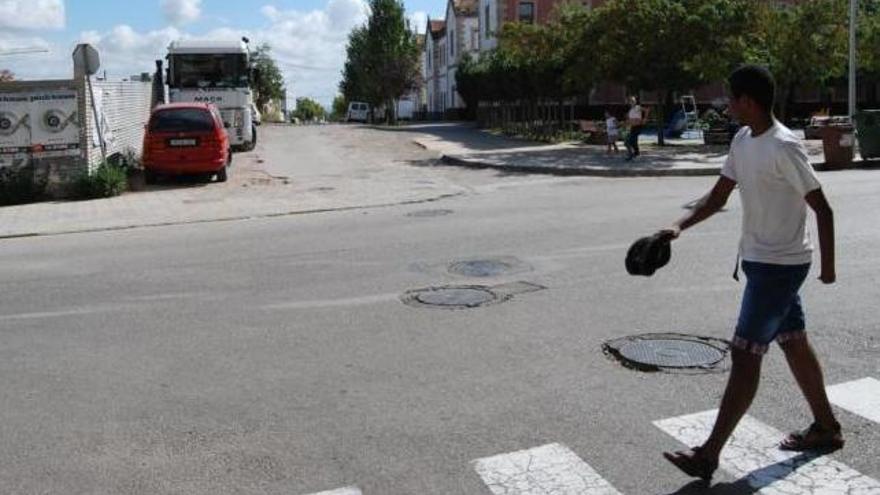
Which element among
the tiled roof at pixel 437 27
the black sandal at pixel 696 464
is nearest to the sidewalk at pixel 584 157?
the black sandal at pixel 696 464

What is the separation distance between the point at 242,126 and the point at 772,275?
1003 inches

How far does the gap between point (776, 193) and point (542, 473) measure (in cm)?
161

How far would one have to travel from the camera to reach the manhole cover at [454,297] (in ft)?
25.0

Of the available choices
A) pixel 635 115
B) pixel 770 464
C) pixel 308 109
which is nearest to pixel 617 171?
pixel 635 115

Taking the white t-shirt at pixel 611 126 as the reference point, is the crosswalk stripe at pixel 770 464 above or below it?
below

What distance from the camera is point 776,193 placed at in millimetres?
4016

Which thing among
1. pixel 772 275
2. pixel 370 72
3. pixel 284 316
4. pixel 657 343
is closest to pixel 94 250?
pixel 284 316

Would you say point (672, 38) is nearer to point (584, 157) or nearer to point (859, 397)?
point (584, 157)

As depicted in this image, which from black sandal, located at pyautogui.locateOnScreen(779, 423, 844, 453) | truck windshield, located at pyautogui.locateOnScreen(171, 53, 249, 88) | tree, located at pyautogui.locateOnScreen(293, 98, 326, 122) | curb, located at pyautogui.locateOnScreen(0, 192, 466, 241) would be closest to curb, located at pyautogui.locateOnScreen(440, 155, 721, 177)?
curb, located at pyautogui.locateOnScreen(0, 192, 466, 241)

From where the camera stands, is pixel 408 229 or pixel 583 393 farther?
pixel 408 229

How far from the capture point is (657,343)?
6223 millimetres

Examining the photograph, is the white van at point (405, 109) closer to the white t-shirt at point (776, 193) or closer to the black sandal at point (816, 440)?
the black sandal at point (816, 440)

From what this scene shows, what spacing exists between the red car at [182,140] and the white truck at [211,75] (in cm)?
658

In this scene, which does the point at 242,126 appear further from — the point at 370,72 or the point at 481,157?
the point at 370,72
